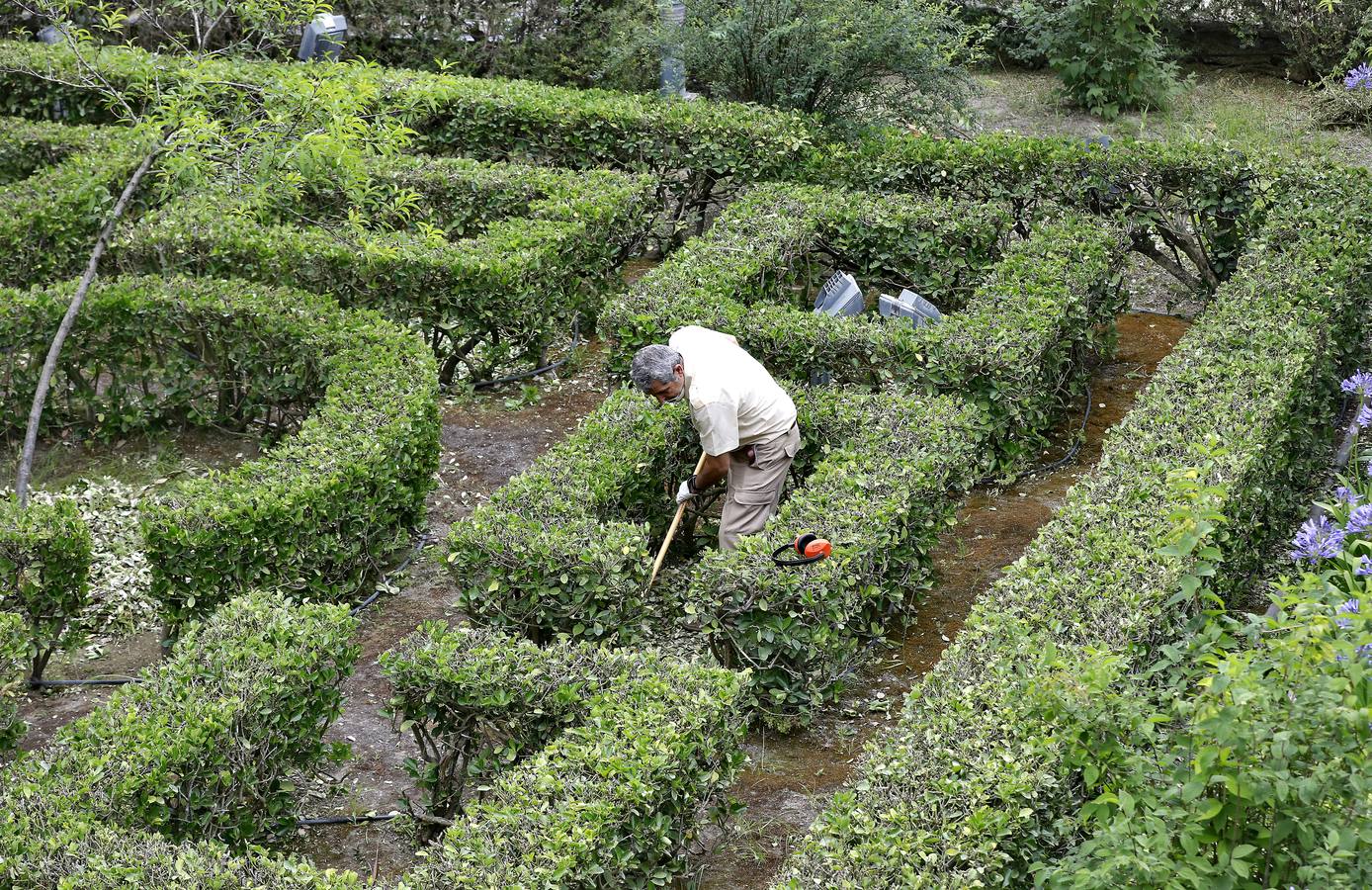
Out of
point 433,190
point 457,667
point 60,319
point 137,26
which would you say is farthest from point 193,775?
point 137,26

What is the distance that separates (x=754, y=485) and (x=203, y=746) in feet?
10.6

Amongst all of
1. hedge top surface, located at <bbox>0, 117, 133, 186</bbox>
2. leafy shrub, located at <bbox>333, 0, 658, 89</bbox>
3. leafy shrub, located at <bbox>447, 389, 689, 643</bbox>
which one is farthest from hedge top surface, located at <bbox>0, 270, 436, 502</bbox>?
leafy shrub, located at <bbox>333, 0, 658, 89</bbox>

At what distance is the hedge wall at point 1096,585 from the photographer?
4852mm

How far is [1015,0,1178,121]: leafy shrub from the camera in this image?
49.6 feet

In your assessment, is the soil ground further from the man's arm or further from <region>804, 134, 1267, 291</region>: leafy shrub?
the man's arm

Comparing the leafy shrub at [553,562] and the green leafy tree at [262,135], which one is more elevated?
the green leafy tree at [262,135]

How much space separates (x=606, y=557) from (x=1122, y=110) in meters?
11.2

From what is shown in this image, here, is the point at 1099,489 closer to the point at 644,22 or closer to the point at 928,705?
the point at 928,705

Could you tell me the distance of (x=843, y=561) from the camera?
6.75m

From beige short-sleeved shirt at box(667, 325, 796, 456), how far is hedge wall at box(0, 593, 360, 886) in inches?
82.8

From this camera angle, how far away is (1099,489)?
22.2ft

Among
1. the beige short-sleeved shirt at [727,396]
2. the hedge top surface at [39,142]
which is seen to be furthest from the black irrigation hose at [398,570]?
the hedge top surface at [39,142]

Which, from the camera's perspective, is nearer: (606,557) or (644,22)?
(606,557)

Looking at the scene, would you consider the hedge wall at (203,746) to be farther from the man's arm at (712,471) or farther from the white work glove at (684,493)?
the man's arm at (712,471)
